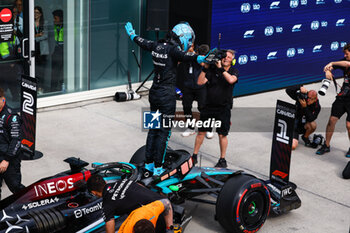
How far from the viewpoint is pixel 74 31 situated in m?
11.4

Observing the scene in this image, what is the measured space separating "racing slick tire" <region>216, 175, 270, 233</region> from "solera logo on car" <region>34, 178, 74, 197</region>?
162 cm

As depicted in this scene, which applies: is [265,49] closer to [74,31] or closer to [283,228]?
[74,31]

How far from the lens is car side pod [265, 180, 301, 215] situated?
22.3ft

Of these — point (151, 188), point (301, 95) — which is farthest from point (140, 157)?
point (301, 95)

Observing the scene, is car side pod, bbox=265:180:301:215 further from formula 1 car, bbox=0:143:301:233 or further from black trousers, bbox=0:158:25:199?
black trousers, bbox=0:158:25:199

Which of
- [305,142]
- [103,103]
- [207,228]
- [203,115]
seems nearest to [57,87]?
[103,103]

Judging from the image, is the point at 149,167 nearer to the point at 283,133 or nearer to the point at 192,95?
the point at 283,133

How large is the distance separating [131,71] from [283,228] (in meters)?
6.43

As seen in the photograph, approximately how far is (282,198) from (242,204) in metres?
0.72

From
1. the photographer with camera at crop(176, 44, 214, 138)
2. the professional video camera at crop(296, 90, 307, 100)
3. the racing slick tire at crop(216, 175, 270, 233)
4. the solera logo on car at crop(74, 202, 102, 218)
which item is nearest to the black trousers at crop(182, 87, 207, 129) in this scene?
the photographer with camera at crop(176, 44, 214, 138)

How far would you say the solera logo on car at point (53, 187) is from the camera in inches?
231

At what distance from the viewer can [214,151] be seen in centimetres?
934

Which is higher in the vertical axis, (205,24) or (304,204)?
(205,24)

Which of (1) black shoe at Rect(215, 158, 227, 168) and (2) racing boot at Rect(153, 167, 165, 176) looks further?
(1) black shoe at Rect(215, 158, 227, 168)
